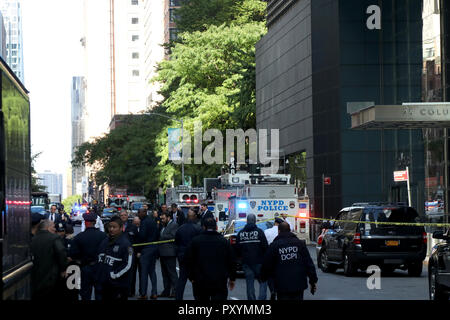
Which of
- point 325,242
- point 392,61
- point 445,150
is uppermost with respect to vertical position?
point 392,61

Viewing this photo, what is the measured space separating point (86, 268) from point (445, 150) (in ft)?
83.3

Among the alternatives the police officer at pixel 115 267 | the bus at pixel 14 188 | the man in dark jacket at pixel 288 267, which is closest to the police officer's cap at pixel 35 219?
the police officer at pixel 115 267

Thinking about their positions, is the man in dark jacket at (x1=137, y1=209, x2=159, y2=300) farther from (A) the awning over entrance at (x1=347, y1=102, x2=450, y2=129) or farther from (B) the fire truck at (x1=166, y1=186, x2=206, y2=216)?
(B) the fire truck at (x1=166, y1=186, x2=206, y2=216)

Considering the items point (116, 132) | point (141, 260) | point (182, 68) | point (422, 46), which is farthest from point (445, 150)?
point (116, 132)

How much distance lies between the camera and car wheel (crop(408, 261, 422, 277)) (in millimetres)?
24891

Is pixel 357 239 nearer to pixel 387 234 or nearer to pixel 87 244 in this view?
pixel 387 234

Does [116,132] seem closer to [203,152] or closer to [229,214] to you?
[203,152]

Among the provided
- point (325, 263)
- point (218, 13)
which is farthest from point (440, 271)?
point (218, 13)

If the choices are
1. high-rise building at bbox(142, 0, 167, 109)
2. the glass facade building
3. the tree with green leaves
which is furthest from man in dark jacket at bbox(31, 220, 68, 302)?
high-rise building at bbox(142, 0, 167, 109)

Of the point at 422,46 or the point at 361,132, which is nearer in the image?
the point at 422,46

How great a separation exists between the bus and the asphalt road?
7972 millimetres

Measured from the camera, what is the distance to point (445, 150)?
3872cm

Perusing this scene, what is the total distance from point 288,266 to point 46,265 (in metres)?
3.25

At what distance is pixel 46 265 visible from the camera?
12352mm
